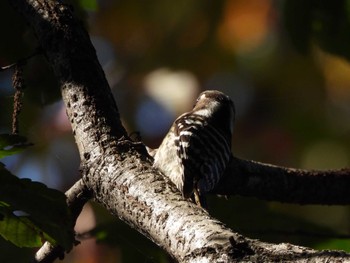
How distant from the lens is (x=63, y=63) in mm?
Answer: 2297

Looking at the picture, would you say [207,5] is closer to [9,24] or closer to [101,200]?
[9,24]

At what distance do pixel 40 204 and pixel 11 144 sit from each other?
0.23m

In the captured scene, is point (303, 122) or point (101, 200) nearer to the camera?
point (101, 200)

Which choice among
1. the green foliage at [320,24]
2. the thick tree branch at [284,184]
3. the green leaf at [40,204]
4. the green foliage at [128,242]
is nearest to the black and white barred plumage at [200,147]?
the thick tree branch at [284,184]

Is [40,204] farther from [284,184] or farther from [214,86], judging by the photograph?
[214,86]

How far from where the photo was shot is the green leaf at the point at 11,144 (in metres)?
1.80

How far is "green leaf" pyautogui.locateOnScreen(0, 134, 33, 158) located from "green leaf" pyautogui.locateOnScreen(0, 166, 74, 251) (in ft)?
0.40

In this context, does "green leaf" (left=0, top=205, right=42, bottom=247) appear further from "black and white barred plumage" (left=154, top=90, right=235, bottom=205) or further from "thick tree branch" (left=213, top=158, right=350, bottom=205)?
"thick tree branch" (left=213, top=158, right=350, bottom=205)

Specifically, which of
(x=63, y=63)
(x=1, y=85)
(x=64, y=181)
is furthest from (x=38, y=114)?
(x=63, y=63)

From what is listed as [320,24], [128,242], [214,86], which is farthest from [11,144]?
[214,86]

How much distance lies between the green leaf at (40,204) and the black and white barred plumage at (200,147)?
0.49m

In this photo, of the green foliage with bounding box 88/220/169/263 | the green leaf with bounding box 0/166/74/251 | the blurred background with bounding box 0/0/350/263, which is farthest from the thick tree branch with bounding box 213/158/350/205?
the green leaf with bounding box 0/166/74/251

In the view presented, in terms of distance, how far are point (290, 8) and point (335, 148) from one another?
223 cm

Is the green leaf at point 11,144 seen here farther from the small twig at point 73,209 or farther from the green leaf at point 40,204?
the small twig at point 73,209
